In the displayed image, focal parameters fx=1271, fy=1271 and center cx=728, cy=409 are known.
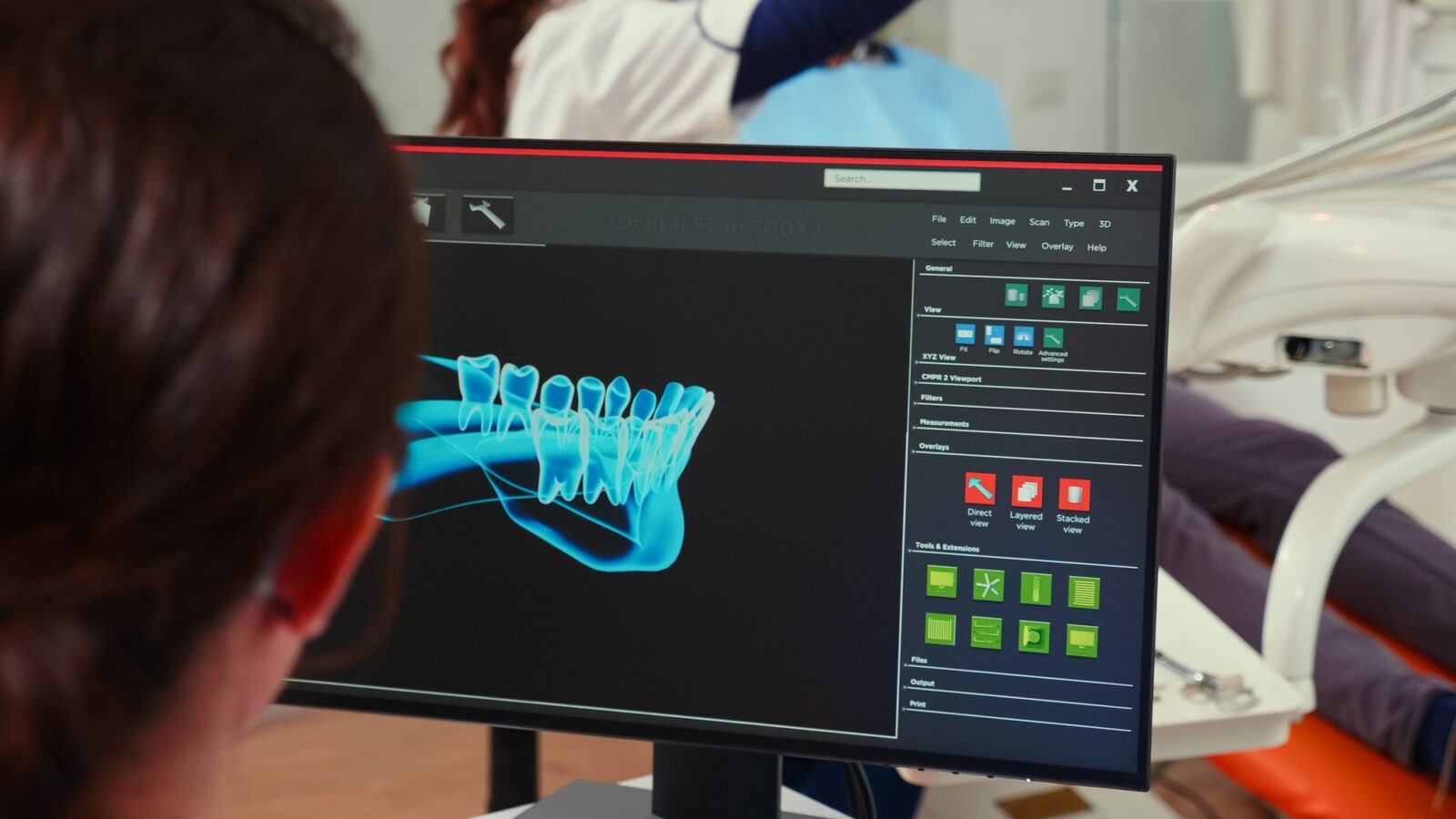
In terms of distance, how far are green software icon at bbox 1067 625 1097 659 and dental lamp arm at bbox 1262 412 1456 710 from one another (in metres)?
0.33

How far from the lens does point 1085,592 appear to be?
1.91ft

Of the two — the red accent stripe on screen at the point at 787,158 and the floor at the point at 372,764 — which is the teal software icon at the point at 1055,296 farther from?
the floor at the point at 372,764

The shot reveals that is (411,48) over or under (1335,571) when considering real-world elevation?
over

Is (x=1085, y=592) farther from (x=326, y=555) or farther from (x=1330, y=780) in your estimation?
(x=1330, y=780)

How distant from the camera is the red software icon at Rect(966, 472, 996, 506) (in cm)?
59

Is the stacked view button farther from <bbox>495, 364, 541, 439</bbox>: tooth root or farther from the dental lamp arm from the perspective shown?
the dental lamp arm

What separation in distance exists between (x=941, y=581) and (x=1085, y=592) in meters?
0.06

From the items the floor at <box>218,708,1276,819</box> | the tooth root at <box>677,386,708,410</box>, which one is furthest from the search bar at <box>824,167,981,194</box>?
the floor at <box>218,708,1276,819</box>

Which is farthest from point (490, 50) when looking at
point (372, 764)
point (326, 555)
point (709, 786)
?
point (326, 555)

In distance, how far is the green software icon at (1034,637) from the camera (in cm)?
59

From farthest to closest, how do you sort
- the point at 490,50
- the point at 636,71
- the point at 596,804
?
the point at 490,50 < the point at 636,71 < the point at 596,804

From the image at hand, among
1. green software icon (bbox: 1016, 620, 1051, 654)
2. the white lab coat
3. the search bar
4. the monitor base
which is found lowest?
the monitor base

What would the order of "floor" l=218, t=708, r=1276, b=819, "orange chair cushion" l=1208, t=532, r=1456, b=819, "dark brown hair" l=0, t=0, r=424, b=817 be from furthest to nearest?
"floor" l=218, t=708, r=1276, b=819 < "orange chair cushion" l=1208, t=532, r=1456, b=819 < "dark brown hair" l=0, t=0, r=424, b=817

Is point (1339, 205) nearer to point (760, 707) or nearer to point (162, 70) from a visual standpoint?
point (760, 707)
